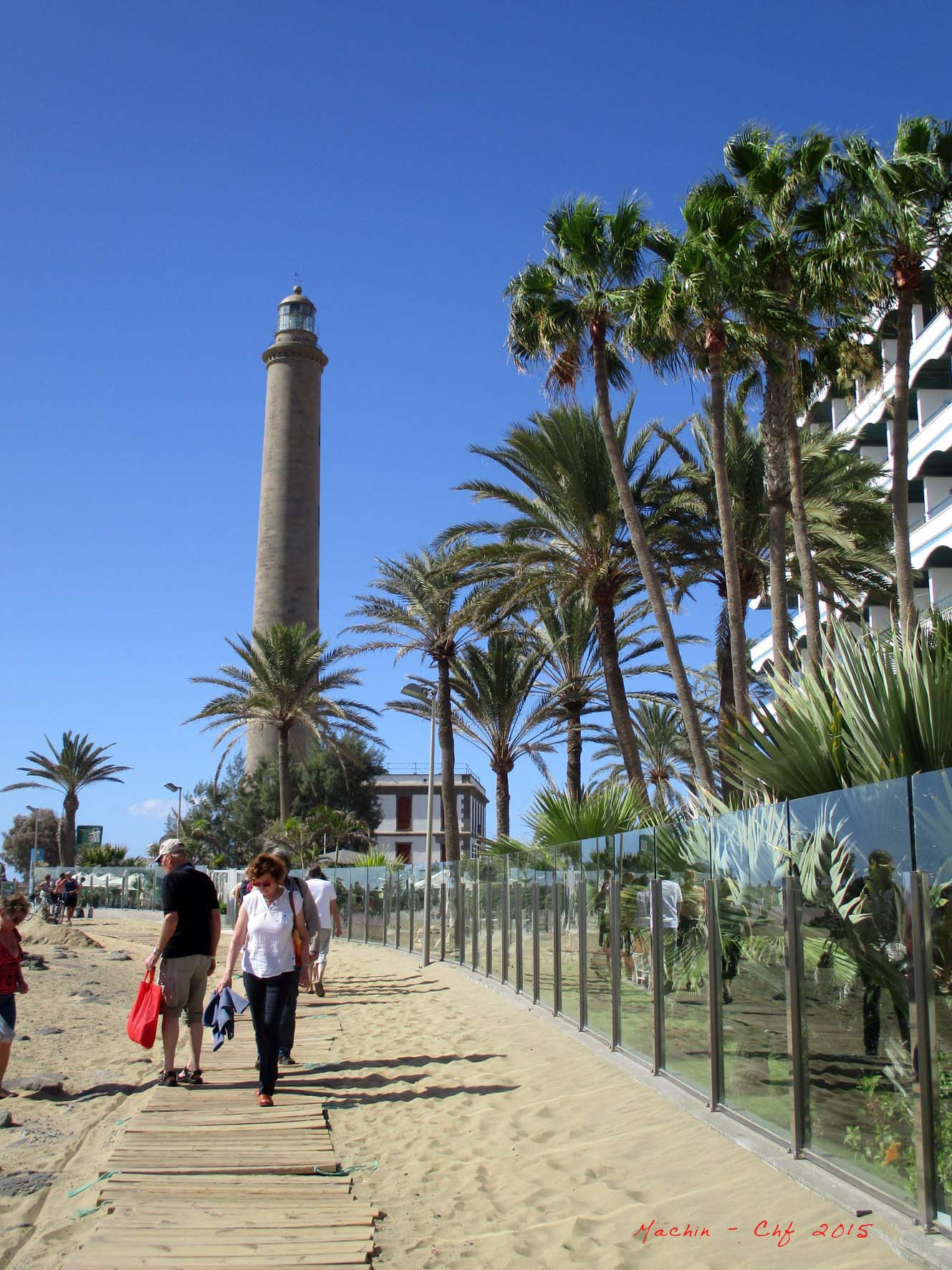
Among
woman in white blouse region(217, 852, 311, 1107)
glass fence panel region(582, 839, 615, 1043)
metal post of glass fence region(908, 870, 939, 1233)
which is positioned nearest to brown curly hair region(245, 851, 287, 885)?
woman in white blouse region(217, 852, 311, 1107)

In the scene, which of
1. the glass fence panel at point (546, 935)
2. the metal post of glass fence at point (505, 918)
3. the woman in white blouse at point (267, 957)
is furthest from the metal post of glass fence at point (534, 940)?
the woman in white blouse at point (267, 957)

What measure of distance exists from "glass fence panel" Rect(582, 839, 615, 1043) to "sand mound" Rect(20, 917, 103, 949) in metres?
18.8

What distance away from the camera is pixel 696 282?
1564 cm

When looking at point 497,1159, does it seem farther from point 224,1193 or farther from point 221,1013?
point 221,1013

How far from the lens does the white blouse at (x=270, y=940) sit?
25.2ft

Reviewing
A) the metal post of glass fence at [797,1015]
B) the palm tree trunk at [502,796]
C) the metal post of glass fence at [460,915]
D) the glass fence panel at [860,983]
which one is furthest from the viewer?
the palm tree trunk at [502,796]

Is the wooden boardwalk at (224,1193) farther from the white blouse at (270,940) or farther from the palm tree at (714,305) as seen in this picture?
the palm tree at (714,305)

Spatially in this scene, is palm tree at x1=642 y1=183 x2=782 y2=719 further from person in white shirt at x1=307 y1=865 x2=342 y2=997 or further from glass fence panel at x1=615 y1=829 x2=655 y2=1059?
glass fence panel at x1=615 y1=829 x2=655 y2=1059

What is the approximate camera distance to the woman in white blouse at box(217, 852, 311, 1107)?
765 cm

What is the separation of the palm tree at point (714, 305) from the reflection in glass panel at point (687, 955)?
7691mm

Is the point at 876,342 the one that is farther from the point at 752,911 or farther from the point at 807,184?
the point at 752,911

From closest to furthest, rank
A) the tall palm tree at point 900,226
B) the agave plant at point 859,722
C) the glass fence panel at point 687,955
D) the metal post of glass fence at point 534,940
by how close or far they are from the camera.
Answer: the agave plant at point 859,722 < the glass fence panel at point 687,955 < the metal post of glass fence at point 534,940 < the tall palm tree at point 900,226


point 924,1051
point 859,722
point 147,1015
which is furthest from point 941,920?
point 147,1015

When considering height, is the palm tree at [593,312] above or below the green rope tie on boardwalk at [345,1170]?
above
